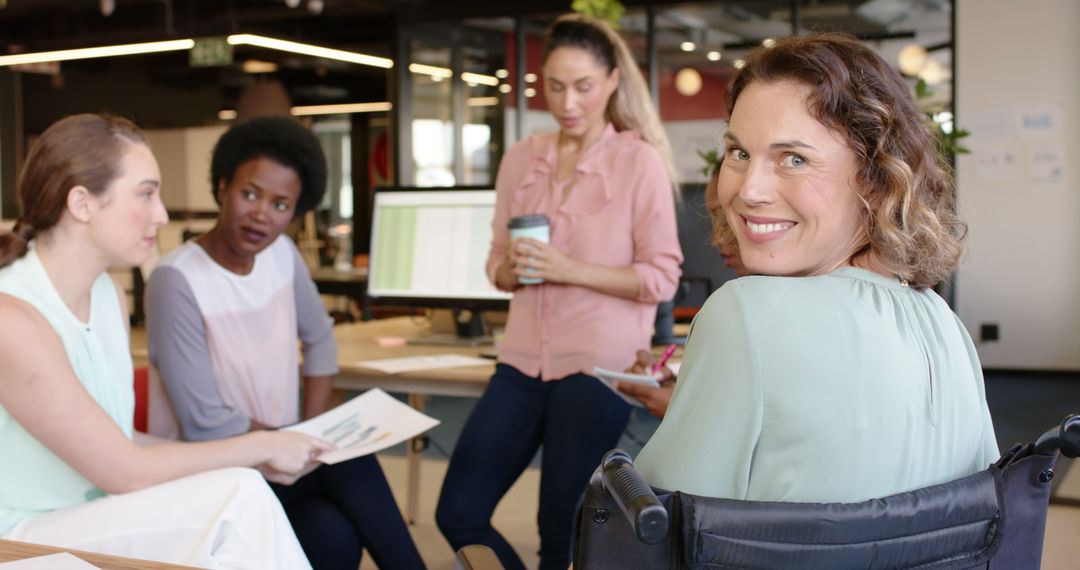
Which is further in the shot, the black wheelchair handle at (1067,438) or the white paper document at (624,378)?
the white paper document at (624,378)

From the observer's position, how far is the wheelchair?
0.87 meters

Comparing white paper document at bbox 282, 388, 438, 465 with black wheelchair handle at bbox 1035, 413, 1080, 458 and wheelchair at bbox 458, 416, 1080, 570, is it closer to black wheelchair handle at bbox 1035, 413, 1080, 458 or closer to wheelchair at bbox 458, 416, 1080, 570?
wheelchair at bbox 458, 416, 1080, 570

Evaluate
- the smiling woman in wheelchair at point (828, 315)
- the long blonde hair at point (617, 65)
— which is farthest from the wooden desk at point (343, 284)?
the smiling woman in wheelchair at point (828, 315)

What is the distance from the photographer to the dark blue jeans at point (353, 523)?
229cm

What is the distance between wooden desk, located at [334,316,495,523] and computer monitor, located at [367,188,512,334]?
17cm

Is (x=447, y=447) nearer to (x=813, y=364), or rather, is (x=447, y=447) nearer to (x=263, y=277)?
(x=263, y=277)

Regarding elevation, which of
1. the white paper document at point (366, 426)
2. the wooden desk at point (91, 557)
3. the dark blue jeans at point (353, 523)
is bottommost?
the dark blue jeans at point (353, 523)

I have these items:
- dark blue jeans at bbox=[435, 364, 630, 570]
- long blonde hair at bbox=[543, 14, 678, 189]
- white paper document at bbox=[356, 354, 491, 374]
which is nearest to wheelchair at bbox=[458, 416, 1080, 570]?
dark blue jeans at bbox=[435, 364, 630, 570]

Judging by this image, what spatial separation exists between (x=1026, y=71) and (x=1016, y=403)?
251 cm

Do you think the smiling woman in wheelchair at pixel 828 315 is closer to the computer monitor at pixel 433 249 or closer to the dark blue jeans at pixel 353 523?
the dark blue jeans at pixel 353 523

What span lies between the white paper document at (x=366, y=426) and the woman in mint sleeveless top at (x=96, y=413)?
68 mm

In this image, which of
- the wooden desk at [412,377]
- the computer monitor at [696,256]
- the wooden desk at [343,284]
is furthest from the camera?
the wooden desk at [343,284]

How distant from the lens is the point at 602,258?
8.23 feet

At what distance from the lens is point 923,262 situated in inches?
44.2
